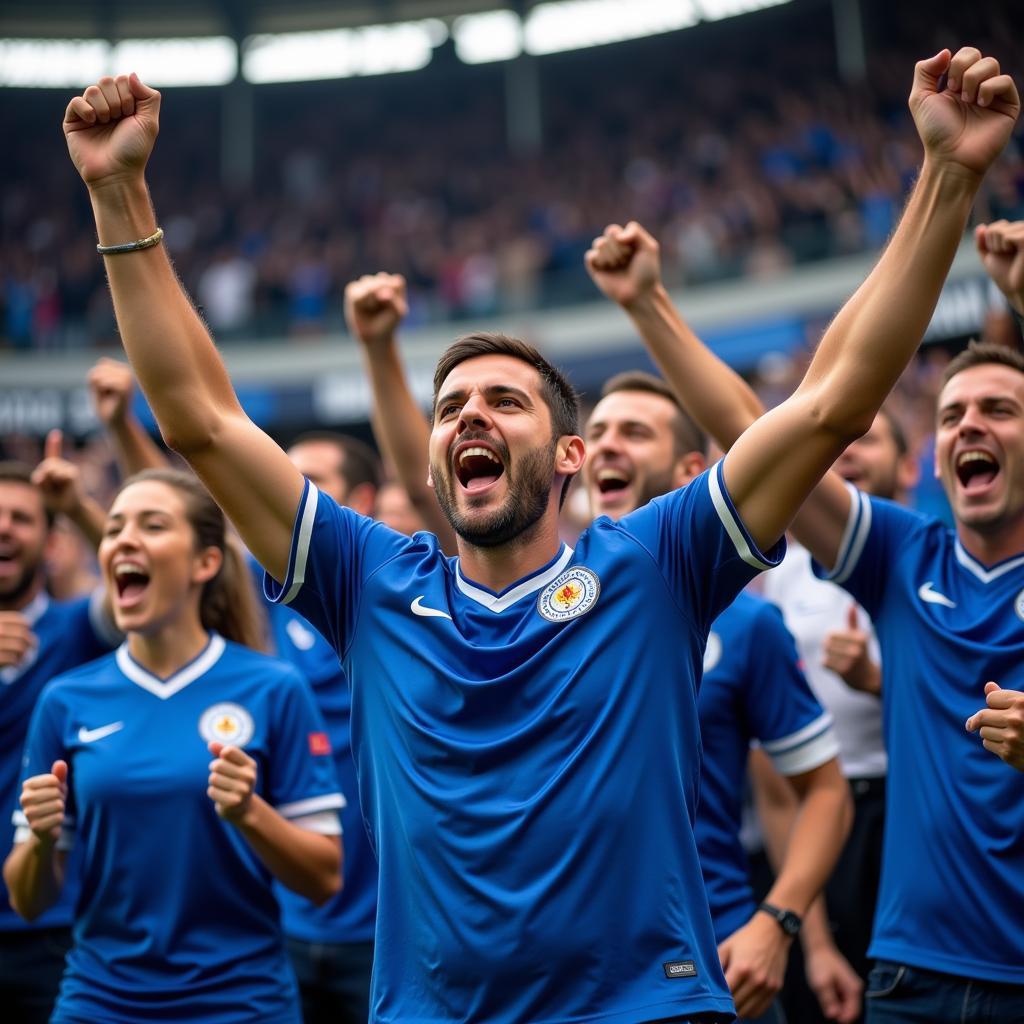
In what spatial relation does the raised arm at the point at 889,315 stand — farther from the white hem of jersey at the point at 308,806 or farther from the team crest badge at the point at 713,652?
the white hem of jersey at the point at 308,806

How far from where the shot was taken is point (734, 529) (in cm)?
237

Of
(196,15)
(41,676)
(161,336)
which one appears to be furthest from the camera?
(196,15)

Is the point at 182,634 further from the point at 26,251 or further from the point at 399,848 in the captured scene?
the point at 26,251

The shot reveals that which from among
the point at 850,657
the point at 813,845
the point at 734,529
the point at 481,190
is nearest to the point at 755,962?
the point at 813,845

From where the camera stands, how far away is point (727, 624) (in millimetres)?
3625

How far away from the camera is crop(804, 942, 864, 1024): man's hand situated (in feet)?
12.5

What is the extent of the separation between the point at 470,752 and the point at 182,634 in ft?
5.14

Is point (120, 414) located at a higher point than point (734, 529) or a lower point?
higher

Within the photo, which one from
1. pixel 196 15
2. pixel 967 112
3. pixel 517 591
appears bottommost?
pixel 517 591

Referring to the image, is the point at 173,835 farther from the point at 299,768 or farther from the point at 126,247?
the point at 126,247

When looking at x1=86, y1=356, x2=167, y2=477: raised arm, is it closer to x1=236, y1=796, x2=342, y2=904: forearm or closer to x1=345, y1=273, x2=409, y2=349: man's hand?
x1=345, y1=273, x2=409, y2=349: man's hand

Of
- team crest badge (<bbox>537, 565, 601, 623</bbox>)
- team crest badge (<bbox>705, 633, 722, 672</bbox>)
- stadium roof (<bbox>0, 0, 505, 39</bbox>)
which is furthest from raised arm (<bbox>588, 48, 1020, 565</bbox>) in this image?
stadium roof (<bbox>0, 0, 505, 39</bbox>)

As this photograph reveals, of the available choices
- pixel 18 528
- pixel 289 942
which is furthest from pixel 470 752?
pixel 18 528

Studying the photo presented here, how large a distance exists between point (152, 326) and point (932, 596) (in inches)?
79.3
